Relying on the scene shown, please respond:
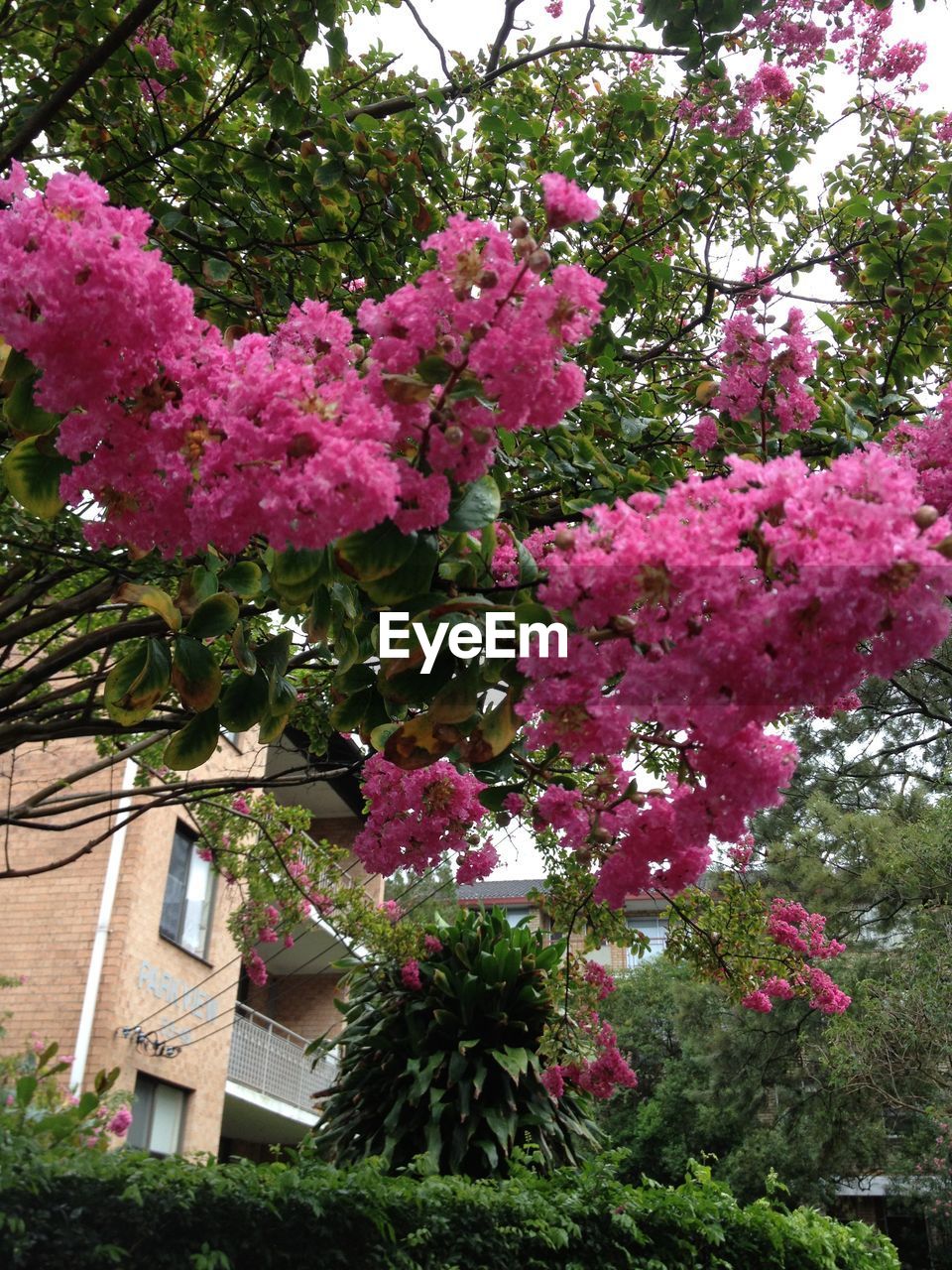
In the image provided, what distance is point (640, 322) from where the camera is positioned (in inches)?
208

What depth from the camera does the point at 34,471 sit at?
5.74 feet

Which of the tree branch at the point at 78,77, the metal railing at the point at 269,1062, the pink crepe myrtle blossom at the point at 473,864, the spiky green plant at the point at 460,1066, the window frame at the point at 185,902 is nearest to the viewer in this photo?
the tree branch at the point at 78,77

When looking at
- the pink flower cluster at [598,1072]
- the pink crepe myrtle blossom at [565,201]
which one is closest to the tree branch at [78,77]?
the pink crepe myrtle blossom at [565,201]

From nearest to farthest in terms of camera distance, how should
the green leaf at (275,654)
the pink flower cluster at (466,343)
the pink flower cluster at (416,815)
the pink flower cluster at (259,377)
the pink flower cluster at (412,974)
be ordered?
the pink flower cluster at (259,377), the pink flower cluster at (466,343), the green leaf at (275,654), the pink flower cluster at (416,815), the pink flower cluster at (412,974)

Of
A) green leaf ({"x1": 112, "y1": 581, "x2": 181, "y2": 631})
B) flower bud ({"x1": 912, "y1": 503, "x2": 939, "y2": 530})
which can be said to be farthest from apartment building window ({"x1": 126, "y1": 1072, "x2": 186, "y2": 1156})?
flower bud ({"x1": 912, "y1": 503, "x2": 939, "y2": 530})

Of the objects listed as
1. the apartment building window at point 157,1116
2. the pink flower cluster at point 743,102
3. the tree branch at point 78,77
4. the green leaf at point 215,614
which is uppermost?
the pink flower cluster at point 743,102

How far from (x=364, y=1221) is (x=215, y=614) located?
2982 millimetres

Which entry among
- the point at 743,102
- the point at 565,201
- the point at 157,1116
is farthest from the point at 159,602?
the point at 157,1116

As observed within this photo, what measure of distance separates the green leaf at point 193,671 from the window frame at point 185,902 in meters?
8.87

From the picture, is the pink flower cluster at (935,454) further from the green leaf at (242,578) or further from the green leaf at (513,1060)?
the green leaf at (513,1060)

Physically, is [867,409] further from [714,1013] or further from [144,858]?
[714,1013]

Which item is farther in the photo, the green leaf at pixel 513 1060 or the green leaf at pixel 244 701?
the green leaf at pixel 513 1060

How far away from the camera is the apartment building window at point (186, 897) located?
10750 millimetres

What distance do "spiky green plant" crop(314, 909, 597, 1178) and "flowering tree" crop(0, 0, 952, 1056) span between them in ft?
9.96
